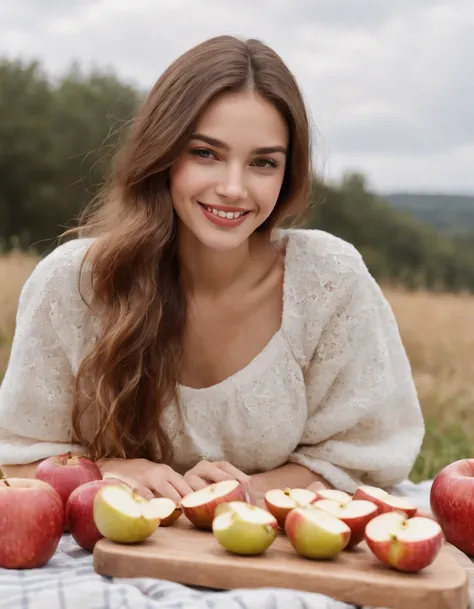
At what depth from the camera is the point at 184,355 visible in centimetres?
318

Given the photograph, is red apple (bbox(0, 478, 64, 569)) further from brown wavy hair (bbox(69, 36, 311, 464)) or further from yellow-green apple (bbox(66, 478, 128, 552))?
brown wavy hair (bbox(69, 36, 311, 464))

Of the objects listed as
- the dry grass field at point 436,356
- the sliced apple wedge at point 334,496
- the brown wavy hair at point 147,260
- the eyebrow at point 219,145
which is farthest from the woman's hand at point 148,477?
the dry grass field at point 436,356

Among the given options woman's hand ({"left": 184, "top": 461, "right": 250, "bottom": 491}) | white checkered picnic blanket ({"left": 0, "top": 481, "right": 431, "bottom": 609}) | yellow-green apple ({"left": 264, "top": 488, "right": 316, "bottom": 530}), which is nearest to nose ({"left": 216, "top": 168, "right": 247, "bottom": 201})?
woman's hand ({"left": 184, "top": 461, "right": 250, "bottom": 491})

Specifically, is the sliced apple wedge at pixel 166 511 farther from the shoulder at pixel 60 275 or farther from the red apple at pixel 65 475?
the shoulder at pixel 60 275

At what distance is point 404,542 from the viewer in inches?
77.3

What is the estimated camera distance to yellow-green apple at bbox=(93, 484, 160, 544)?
6.79 feet

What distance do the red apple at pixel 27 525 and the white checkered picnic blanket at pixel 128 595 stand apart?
0.19 ft

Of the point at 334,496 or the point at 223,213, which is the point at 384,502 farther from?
the point at 223,213

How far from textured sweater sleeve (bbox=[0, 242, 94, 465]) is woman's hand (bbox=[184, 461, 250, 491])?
57 centimetres

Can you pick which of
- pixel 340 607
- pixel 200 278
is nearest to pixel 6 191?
pixel 200 278

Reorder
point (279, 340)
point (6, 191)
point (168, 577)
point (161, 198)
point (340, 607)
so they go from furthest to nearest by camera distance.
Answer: point (6, 191) → point (279, 340) → point (161, 198) → point (168, 577) → point (340, 607)

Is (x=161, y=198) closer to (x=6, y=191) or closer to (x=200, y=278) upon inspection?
(x=200, y=278)

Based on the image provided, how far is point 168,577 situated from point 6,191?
2314 centimetres

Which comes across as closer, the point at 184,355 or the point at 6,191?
the point at 184,355
